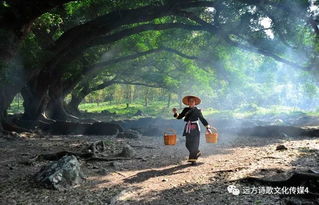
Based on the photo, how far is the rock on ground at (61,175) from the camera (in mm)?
6641

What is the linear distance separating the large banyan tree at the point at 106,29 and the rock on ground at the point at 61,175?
18.7 ft

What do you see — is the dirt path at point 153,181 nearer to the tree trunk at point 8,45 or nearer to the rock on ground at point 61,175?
the rock on ground at point 61,175

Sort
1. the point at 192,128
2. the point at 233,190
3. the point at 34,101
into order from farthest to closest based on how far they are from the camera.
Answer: the point at 34,101
the point at 192,128
the point at 233,190

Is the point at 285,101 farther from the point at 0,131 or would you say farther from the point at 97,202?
the point at 97,202

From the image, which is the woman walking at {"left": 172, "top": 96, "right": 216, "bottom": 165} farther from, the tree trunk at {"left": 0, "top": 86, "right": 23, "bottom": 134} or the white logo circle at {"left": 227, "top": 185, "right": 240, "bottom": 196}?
the tree trunk at {"left": 0, "top": 86, "right": 23, "bottom": 134}

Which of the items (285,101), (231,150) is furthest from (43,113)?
(285,101)

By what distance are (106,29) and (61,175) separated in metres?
10.2

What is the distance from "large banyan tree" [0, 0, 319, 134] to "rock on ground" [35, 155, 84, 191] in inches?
225

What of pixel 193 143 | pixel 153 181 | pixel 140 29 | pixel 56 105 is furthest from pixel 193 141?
pixel 56 105

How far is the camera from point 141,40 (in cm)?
2409

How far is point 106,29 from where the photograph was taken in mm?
15562

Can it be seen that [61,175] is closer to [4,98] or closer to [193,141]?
[193,141]

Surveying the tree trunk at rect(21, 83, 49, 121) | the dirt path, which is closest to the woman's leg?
the dirt path

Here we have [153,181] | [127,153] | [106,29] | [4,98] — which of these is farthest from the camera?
A: [4,98]
